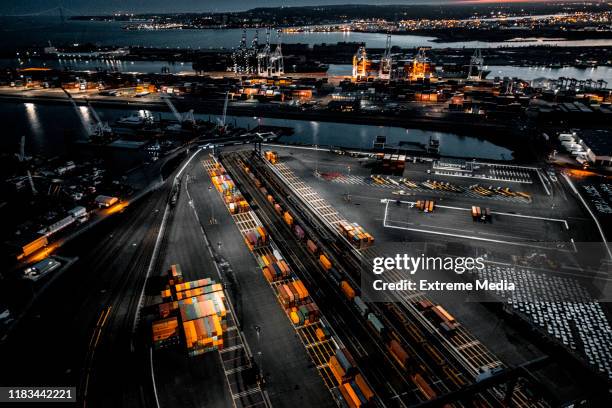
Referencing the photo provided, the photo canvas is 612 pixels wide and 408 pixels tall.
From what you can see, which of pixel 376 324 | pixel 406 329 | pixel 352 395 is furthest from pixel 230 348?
pixel 406 329

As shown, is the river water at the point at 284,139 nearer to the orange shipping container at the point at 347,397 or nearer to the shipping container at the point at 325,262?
the shipping container at the point at 325,262

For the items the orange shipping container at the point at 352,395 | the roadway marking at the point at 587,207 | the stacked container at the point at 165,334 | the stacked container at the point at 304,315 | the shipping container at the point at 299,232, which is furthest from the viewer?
the shipping container at the point at 299,232

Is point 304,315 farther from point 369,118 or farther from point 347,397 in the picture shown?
point 369,118

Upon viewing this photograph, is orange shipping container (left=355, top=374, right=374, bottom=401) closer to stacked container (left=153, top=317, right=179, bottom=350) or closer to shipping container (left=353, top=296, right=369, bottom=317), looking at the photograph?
shipping container (left=353, top=296, right=369, bottom=317)

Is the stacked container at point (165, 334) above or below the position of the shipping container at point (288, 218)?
below

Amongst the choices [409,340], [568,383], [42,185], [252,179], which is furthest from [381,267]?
[42,185]

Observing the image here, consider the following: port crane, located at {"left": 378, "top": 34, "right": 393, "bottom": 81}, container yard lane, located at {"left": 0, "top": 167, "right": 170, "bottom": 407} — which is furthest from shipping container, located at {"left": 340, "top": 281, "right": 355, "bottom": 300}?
port crane, located at {"left": 378, "top": 34, "right": 393, "bottom": 81}

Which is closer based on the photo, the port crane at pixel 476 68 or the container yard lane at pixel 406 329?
the container yard lane at pixel 406 329

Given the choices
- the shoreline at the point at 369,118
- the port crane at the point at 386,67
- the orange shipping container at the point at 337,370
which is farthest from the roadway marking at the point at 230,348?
the port crane at the point at 386,67
